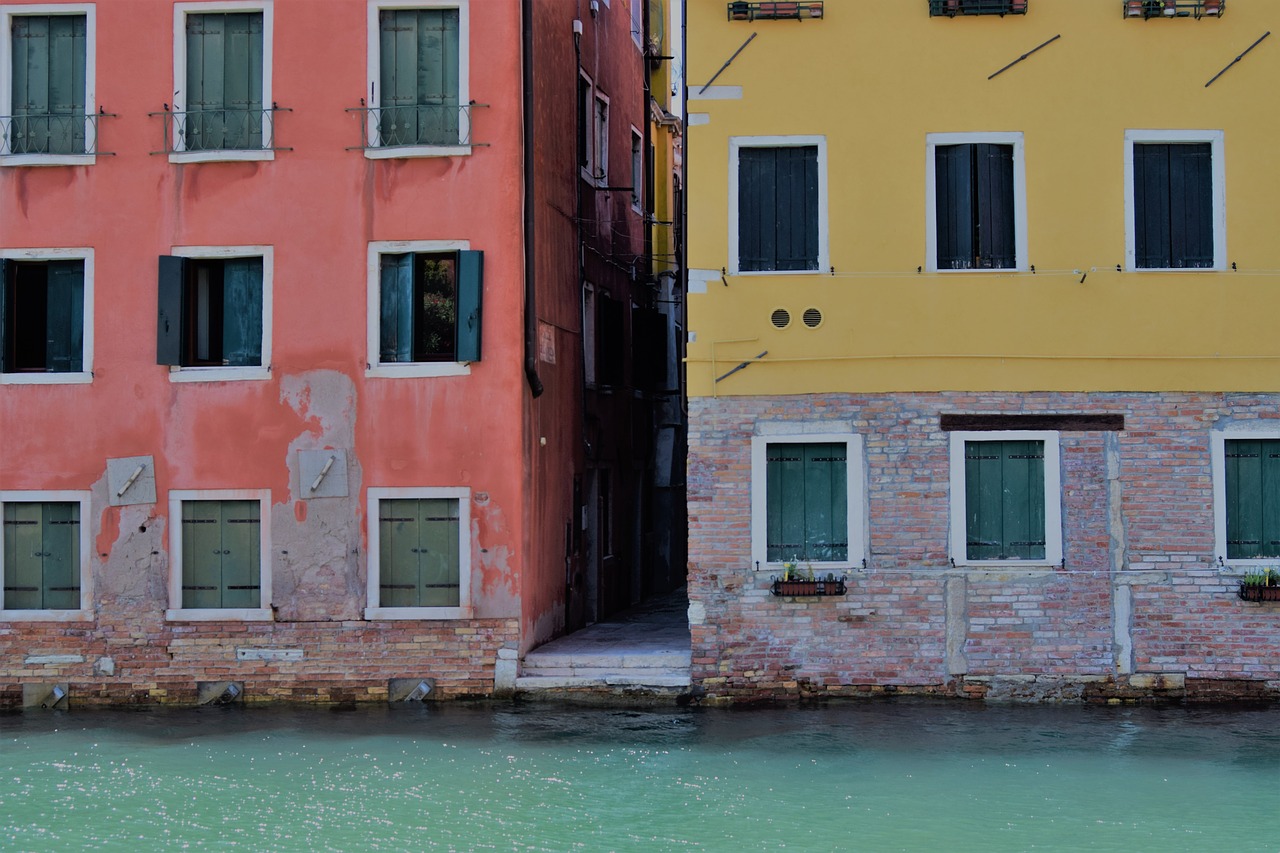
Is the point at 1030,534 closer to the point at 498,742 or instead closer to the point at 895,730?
the point at 895,730

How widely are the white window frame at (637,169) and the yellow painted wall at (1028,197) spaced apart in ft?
20.6

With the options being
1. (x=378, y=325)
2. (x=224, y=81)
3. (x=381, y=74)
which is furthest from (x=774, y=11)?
(x=224, y=81)

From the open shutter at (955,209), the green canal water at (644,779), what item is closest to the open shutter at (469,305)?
the green canal water at (644,779)

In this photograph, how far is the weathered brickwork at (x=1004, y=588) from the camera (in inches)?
534

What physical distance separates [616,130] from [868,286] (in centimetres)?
624

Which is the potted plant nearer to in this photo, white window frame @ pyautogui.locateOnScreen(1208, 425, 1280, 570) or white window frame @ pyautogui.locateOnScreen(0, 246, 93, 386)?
white window frame @ pyautogui.locateOnScreen(1208, 425, 1280, 570)

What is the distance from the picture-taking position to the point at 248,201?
14594 mm

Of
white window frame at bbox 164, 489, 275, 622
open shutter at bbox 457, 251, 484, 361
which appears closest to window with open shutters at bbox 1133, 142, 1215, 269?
open shutter at bbox 457, 251, 484, 361

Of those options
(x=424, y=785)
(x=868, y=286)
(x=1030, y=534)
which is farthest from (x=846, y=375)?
(x=424, y=785)

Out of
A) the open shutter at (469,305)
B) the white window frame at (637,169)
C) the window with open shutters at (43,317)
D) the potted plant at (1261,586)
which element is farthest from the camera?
the white window frame at (637,169)

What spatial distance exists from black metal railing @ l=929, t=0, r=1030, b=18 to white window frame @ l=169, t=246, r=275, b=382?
20.8ft

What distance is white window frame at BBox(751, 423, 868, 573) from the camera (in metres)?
13.8

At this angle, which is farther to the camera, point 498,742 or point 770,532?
point 770,532

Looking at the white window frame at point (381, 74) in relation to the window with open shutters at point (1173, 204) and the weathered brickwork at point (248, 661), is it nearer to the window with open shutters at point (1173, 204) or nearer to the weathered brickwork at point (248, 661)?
the weathered brickwork at point (248, 661)
